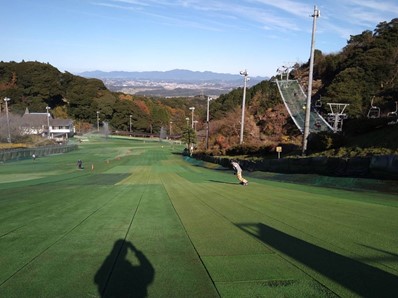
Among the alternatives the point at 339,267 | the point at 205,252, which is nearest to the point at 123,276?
the point at 205,252

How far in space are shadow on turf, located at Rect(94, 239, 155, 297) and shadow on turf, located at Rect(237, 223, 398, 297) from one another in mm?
2377

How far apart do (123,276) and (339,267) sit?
10.6ft

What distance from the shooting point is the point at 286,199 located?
1316 centimetres

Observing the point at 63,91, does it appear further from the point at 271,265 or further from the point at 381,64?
the point at 271,265

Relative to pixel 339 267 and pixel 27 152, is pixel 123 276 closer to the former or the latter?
pixel 339 267

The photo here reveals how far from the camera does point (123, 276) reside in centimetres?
555

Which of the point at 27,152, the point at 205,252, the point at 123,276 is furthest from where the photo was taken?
the point at 27,152

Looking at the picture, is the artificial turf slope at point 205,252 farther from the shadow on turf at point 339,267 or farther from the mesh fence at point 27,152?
the mesh fence at point 27,152

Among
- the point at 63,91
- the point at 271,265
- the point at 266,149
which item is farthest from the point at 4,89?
the point at 271,265

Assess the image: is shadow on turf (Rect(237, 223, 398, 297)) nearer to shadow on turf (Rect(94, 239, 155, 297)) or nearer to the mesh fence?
shadow on turf (Rect(94, 239, 155, 297))

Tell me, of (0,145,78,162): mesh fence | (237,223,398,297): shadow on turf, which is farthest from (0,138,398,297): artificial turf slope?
(0,145,78,162): mesh fence

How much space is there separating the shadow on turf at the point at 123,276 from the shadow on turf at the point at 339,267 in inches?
93.6

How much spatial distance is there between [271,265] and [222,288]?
1140 mm

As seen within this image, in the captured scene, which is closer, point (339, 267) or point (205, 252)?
point (339, 267)
